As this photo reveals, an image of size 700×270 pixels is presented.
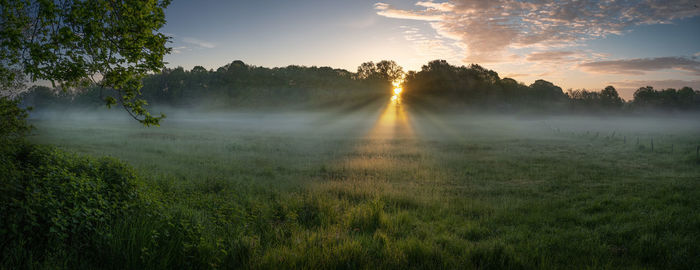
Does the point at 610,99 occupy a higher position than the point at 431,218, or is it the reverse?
the point at 610,99

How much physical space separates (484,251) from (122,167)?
8.33 meters

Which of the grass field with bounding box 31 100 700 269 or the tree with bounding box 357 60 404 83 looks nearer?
the grass field with bounding box 31 100 700 269

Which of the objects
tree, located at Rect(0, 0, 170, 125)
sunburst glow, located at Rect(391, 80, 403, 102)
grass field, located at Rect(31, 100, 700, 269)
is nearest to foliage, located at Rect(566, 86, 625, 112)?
sunburst glow, located at Rect(391, 80, 403, 102)

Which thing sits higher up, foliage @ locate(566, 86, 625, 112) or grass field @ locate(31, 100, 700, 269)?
foliage @ locate(566, 86, 625, 112)

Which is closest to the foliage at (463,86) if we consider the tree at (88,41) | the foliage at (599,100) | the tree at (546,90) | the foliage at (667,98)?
the tree at (546,90)

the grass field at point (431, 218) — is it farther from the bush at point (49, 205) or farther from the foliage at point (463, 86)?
the foliage at point (463, 86)

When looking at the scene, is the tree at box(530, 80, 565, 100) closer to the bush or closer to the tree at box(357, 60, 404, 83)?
the tree at box(357, 60, 404, 83)

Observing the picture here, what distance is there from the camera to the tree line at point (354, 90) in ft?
380

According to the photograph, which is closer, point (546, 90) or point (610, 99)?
point (610, 99)

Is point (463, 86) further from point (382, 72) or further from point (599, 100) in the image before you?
Result: point (599, 100)

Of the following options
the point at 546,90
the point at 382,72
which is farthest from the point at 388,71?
the point at 546,90

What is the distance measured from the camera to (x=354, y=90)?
12462cm

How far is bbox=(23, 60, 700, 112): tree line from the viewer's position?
115688 mm

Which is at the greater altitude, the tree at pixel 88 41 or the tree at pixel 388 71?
the tree at pixel 388 71
